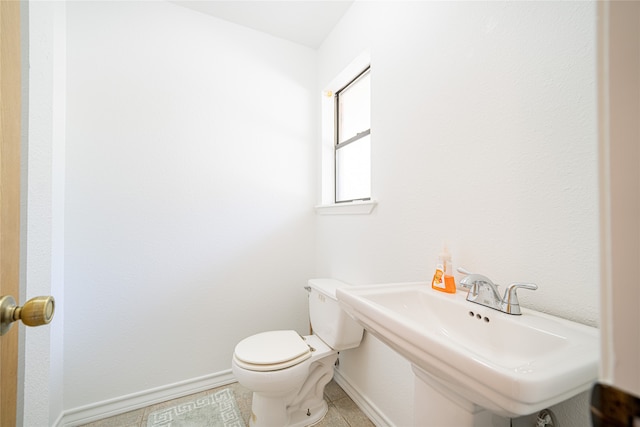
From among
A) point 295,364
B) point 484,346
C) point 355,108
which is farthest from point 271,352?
point 355,108

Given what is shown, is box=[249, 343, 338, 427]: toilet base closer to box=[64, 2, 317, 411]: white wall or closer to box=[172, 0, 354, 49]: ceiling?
box=[64, 2, 317, 411]: white wall

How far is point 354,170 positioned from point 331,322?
1.04m

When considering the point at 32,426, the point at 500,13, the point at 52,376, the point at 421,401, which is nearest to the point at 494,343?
the point at 421,401

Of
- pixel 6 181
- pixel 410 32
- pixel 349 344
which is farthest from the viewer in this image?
pixel 349 344

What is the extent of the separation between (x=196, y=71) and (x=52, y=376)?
6.09 feet

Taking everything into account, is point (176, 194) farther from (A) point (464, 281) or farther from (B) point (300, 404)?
(A) point (464, 281)

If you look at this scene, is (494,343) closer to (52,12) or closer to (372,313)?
(372,313)

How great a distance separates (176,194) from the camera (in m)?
1.60

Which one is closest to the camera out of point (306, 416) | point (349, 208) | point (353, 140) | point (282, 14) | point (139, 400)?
point (306, 416)

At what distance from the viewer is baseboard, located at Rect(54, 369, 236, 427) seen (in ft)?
4.48

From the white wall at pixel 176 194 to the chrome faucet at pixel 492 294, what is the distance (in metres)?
1.33

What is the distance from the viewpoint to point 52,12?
3.69ft

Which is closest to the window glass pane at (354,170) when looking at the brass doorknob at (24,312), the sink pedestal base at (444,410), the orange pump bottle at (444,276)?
the orange pump bottle at (444,276)

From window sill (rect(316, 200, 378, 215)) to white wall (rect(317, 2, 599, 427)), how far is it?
1.9 inches
